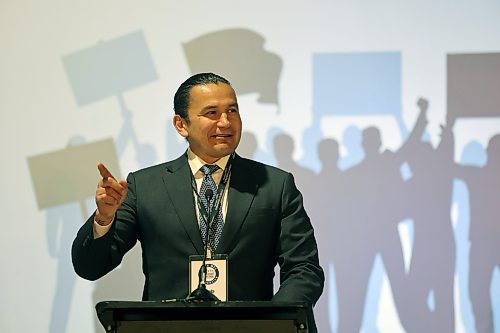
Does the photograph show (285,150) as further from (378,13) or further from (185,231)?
(185,231)

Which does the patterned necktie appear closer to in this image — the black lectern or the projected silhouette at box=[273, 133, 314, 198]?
the black lectern

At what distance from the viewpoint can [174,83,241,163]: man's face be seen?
240 cm

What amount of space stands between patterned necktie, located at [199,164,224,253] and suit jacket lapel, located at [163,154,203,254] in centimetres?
2

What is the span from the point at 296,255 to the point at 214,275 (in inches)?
9.5

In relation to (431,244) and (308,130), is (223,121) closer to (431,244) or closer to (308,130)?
(308,130)

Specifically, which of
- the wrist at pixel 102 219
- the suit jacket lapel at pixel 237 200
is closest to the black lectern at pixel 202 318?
the wrist at pixel 102 219

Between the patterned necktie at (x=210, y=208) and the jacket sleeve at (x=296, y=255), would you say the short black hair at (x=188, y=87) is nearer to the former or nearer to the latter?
the patterned necktie at (x=210, y=208)

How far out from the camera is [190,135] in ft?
8.11

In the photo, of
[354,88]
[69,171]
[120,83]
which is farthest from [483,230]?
[69,171]

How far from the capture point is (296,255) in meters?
2.35

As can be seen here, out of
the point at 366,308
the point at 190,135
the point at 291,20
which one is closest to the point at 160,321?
the point at 190,135

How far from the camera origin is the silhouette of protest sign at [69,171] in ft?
10.9

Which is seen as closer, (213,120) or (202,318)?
(202,318)

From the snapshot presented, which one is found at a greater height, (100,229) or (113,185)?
Answer: (113,185)
